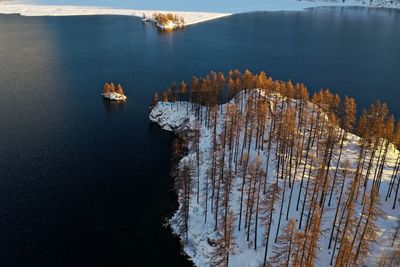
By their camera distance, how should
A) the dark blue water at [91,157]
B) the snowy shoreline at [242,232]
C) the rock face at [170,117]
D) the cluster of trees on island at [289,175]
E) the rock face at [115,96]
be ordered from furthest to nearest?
→ 1. the rock face at [115,96]
2. the rock face at [170,117]
3. the dark blue water at [91,157]
4. the snowy shoreline at [242,232]
5. the cluster of trees on island at [289,175]

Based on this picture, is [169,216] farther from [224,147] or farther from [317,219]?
[317,219]

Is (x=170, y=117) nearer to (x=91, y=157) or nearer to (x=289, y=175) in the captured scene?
(x=91, y=157)

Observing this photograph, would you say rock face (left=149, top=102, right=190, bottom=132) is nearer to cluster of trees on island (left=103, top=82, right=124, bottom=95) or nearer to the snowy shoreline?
the snowy shoreline

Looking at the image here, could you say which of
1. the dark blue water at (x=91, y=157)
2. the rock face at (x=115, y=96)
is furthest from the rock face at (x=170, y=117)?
the rock face at (x=115, y=96)

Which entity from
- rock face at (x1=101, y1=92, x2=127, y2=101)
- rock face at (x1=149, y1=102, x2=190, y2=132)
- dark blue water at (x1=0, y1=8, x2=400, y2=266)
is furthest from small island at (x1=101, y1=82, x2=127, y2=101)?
rock face at (x1=149, y1=102, x2=190, y2=132)

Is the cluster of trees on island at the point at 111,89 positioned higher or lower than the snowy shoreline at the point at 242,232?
higher

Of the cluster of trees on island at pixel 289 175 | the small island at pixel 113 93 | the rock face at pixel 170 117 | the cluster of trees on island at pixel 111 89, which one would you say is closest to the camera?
the cluster of trees on island at pixel 289 175

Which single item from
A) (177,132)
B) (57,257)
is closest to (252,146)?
(177,132)

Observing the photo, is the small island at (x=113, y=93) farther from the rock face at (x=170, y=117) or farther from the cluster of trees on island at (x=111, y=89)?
the rock face at (x=170, y=117)
